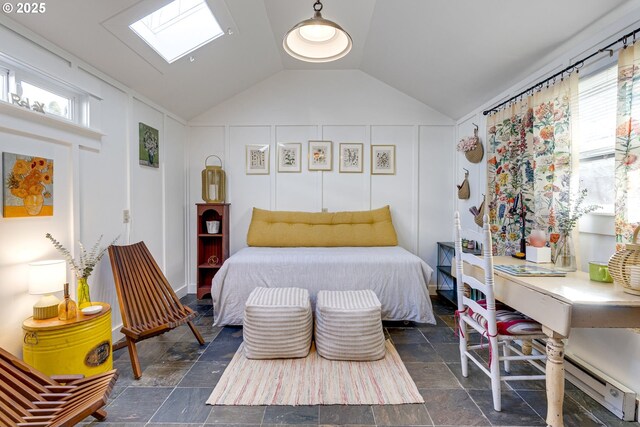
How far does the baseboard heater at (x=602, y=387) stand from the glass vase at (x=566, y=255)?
2.15 ft

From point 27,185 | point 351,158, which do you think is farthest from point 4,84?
point 351,158

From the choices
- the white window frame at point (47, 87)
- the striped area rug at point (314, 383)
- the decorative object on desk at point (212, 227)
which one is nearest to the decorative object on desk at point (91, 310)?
the striped area rug at point (314, 383)

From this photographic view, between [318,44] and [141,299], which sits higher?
[318,44]

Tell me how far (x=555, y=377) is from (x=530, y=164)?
1.60 meters

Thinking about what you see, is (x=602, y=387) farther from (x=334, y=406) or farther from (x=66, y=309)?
(x=66, y=309)

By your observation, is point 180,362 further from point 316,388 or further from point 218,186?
point 218,186

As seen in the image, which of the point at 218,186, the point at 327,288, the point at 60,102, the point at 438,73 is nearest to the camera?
the point at 60,102

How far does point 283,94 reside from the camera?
13.4 feet

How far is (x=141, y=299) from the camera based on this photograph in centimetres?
252

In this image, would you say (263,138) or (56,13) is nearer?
(56,13)

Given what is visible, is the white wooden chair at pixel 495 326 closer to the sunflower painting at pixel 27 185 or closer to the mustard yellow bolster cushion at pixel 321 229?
the mustard yellow bolster cushion at pixel 321 229

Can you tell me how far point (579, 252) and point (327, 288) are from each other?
198cm

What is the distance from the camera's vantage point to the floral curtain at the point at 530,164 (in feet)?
6.78

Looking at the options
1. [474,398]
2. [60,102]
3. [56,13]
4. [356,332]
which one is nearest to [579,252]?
[474,398]
